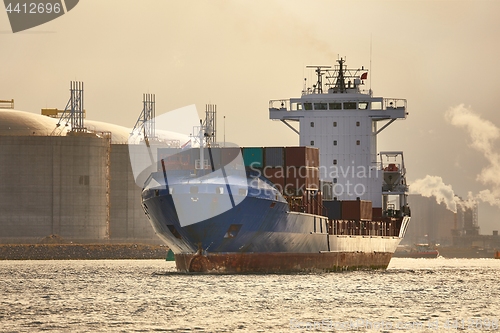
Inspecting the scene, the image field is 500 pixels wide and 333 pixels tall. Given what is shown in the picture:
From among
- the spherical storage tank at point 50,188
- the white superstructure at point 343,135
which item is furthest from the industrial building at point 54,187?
the white superstructure at point 343,135

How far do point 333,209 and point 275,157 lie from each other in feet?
35.9

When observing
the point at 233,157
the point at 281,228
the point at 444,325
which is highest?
the point at 233,157

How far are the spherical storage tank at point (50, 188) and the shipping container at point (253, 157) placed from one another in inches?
2545

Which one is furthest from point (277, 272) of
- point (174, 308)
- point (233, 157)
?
point (174, 308)

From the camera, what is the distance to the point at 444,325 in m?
40.0

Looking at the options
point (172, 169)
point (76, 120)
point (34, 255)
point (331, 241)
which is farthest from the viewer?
point (76, 120)

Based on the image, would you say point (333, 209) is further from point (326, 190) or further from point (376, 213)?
point (376, 213)

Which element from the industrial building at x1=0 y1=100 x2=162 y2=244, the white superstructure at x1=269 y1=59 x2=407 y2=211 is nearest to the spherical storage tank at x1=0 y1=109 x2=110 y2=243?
the industrial building at x1=0 y1=100 x2=162 y2=244

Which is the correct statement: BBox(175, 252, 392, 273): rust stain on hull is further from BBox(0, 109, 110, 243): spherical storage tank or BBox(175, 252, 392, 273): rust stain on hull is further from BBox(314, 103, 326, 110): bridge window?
BBox(0, 109, 110, 243): spherical storage tank

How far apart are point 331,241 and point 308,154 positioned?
7363 mm

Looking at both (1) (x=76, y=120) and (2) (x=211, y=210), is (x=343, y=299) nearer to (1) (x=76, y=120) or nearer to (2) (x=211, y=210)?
(2) (x=211, y=210)

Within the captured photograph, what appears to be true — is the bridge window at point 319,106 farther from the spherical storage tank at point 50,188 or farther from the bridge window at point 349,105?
the spherical storage tank at point 50,188

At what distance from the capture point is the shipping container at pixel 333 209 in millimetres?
76688

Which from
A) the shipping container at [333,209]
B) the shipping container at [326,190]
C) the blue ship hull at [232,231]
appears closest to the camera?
the blue ship hull at [232,231]
